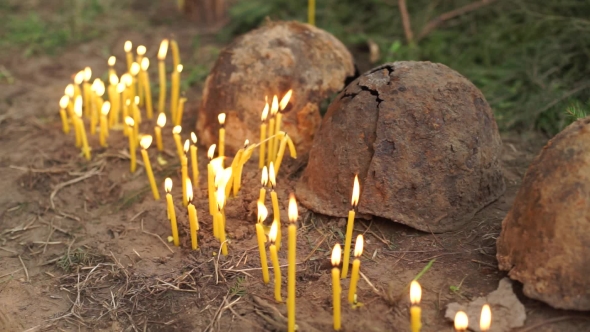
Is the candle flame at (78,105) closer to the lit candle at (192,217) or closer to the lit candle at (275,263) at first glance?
the lit candle at (192,217)

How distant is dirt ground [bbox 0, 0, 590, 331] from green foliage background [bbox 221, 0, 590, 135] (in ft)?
1.20

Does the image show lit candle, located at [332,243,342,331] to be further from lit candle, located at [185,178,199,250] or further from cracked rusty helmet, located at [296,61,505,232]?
lit candle, located at [185,178,199,250]

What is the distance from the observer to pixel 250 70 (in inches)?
155

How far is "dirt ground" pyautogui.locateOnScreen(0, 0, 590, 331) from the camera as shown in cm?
288

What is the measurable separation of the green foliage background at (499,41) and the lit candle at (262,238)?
7.21ft

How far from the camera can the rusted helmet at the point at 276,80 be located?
153 inches

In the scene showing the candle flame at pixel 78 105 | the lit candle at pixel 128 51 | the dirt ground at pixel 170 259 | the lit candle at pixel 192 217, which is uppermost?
the lit candle at pixel 128 51

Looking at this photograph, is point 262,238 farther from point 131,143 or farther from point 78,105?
point 78,105

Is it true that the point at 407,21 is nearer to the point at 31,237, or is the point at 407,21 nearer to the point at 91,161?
the point at 91,161

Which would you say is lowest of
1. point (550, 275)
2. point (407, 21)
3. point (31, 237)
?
point (31, 237)

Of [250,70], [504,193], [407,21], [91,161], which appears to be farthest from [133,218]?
[407,21]

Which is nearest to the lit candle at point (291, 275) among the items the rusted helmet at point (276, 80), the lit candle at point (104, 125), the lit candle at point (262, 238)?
the lit candle at point (262, 238)

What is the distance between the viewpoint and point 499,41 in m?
5.45

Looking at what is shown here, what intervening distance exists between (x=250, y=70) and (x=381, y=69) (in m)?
0.90
